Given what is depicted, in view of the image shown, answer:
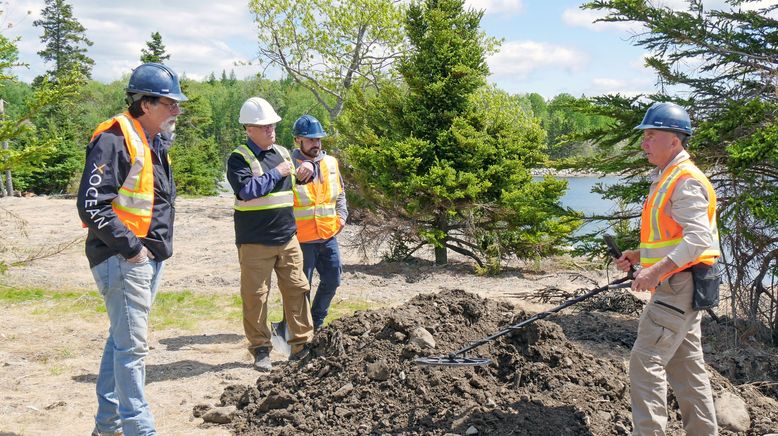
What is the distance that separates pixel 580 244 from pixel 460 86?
4071 mm

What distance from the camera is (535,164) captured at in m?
11.0

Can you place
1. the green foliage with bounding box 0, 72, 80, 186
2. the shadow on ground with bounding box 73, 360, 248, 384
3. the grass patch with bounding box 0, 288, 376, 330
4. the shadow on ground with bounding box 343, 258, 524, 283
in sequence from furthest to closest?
the shadow on ground with bounding box 343, 258, 524, 283 < the green foliage with bounding box 0, 72, 80, 186 < the grass patch with bounding box 0, 288, 376, 330 < the shadow on ground with bounding box 73, 360, 248, 384

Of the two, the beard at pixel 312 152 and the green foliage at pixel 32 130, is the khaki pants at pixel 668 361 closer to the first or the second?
the beard at pixel 312 152

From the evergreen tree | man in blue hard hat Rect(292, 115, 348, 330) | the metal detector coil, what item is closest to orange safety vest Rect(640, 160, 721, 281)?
the metal detector coil

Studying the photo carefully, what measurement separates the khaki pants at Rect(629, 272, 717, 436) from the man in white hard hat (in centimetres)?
296

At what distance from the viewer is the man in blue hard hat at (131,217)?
3697 millimetres

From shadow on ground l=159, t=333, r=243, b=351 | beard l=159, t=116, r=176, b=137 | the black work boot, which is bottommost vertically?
shadow on ground l=159, t=333, r=243, b=351

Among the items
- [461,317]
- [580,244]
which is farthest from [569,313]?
[461,317]

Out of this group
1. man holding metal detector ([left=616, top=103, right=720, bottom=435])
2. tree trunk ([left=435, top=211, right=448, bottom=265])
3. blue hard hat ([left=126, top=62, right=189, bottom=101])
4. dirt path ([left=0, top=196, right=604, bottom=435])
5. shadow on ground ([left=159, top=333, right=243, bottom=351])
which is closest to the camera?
man holding metal detector ([left=616, top=103, right=720, bottom=435])

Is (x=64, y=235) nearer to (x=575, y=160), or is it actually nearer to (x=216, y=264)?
(x=216, y=264)

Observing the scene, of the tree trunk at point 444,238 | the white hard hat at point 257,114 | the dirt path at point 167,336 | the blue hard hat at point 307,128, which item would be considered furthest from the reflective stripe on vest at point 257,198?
the tree trunk at point 444,238

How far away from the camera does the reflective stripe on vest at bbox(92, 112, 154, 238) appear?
3.85m

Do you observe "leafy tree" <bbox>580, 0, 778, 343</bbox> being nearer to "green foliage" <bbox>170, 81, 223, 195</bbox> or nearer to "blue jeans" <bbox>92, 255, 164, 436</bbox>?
"blue jeans" <bbox>92, 255, 164, 436</bbox>

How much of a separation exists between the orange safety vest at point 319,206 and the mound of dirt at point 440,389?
119 cm
